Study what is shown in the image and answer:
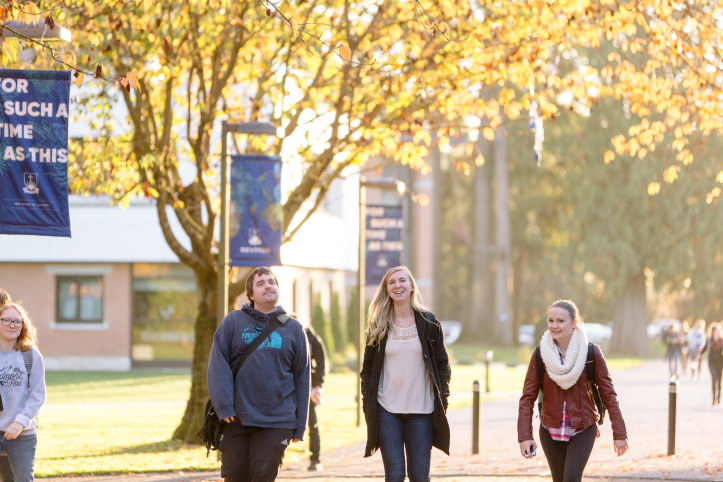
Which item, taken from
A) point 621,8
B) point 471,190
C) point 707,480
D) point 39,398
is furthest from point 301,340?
point 471,190

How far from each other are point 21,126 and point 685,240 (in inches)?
1523

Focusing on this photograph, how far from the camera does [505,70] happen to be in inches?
517

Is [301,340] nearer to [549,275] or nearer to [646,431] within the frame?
[646,431]

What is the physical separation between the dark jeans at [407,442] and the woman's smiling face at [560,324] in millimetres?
989

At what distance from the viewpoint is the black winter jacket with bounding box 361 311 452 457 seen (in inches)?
262

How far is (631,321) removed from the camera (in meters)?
47.1

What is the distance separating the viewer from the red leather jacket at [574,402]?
653 centimetres

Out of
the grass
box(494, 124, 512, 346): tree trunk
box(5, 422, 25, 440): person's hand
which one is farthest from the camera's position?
box(494, 124, 512, 346): tree trunk

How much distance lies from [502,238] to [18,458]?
157 ft

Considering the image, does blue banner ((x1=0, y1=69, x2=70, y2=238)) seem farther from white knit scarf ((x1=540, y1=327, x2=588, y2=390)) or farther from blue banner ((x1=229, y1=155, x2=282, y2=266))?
white knit scarf ((x1=540, y1=327, x2=588, y2=390))

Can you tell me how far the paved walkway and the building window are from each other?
14.9m

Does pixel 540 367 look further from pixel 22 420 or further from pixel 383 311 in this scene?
pixel 22 420

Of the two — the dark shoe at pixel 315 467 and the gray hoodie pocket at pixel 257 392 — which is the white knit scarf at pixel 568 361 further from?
the dark shoe at pixel 315 467

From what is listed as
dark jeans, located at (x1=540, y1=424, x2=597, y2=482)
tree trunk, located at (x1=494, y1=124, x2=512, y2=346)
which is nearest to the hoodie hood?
dark jeans, located at (x1=540, y1=424, x2=597, y2=482)
